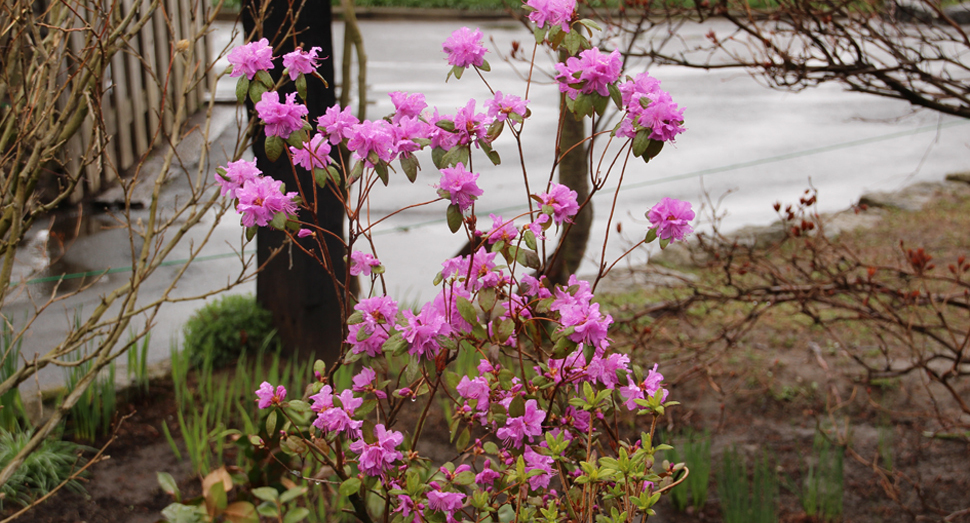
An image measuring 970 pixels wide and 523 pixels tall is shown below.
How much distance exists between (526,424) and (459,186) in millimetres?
409

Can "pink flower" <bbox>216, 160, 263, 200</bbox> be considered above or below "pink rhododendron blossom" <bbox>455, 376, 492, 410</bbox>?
above

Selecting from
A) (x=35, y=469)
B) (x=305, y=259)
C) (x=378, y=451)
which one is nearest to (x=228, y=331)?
(x=305, y=259)

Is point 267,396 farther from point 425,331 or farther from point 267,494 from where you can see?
point 267,494

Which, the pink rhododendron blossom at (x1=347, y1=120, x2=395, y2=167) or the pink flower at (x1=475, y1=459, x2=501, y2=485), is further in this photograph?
the pink flower at (x1=475, y1=459, x2=501, y2=485)

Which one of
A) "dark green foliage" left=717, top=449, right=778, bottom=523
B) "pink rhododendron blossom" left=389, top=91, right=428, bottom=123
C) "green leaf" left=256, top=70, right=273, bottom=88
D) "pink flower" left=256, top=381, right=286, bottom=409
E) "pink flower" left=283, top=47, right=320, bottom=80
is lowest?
"dark green foliage" left=717, top=449, right=778, bottom=523

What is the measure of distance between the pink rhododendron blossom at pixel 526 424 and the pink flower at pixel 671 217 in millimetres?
349

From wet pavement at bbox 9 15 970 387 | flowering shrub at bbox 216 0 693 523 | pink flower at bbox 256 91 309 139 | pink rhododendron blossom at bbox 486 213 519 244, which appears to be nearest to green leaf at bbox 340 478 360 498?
flowering shrub at bbox 216 0 693 523

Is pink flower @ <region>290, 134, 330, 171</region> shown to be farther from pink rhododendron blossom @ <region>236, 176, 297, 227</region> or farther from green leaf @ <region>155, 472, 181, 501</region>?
green leaf @ <region>155, 472, 181, 501</region>

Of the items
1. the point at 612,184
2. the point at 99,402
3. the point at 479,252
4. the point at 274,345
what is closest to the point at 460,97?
the point at 612,184

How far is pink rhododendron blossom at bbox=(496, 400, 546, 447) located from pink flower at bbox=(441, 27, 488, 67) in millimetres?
571

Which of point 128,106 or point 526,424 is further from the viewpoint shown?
point 128,106

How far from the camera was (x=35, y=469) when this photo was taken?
2.43 meters

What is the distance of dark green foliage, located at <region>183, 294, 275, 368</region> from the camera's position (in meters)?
3.19

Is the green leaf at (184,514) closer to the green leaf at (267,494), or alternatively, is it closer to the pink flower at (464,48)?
the green leaf at (267,494)
